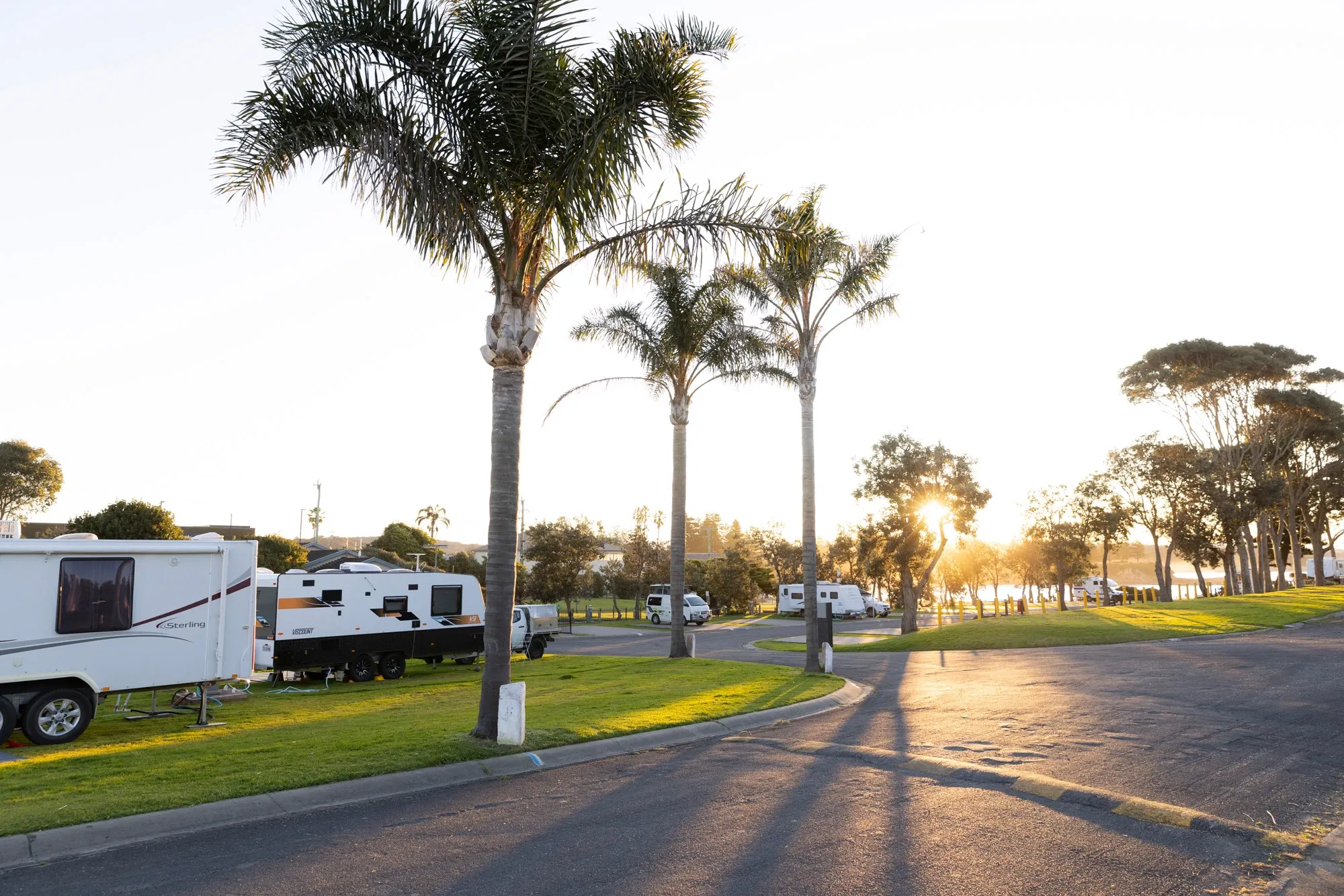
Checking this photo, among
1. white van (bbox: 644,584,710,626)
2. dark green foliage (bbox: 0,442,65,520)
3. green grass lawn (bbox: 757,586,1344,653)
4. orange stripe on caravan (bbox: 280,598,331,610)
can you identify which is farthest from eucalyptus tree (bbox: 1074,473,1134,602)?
dark green foliage (bbox: 0,442,65,520)

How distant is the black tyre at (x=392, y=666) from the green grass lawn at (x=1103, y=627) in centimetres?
1258

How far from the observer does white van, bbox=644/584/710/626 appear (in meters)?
51.6

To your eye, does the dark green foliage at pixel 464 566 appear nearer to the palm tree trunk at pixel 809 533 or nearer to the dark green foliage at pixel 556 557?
the dark green foliage at pixel 556 557

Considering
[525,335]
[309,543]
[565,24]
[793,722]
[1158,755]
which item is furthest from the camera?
[309,543]

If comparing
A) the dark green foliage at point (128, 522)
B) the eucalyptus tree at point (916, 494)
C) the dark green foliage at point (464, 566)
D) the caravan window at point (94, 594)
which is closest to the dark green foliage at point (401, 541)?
the dark green foliage at point (464, 566)

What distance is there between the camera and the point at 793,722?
13.3 metres

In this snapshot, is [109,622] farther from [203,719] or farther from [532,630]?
[532,630]

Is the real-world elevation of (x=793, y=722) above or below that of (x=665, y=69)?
below

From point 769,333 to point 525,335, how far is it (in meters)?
13.0

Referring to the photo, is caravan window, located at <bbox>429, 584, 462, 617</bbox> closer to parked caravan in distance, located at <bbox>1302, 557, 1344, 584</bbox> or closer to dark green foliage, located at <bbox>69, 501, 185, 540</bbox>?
dark green foliage, located at <bbox>69, 501, 185, 540</bbox>

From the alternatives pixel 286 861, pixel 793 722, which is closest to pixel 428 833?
pixel 286 861

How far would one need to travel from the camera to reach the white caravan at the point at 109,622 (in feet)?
38.4

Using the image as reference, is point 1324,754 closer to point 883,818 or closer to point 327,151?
point 883,818

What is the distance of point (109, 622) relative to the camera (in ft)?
41.0
